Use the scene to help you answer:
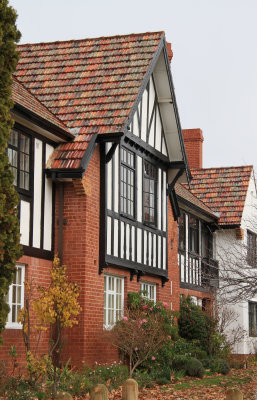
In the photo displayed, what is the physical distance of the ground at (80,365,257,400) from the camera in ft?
48.2

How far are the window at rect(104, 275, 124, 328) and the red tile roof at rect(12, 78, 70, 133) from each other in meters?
4.36

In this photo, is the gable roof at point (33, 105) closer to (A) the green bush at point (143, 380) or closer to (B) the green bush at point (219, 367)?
(A) the green bush at point (143, 380)

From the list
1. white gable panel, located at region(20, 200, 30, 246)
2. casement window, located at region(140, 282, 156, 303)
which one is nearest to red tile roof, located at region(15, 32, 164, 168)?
white gable panel, located at region(20, 200, 30, 246)

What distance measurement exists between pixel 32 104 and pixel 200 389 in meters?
7.84

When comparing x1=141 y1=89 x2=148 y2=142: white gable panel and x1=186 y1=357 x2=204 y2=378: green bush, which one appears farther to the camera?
x1=141 y1=89 x2=148 y2=142: white gable panel

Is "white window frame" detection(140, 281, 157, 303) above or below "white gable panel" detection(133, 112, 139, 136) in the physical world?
below

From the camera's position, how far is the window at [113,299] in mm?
18828

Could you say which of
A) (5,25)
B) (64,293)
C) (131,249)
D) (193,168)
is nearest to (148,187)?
(131,249)

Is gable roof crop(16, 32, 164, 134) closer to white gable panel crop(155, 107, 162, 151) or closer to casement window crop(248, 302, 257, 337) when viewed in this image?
white gable panel crop(155, 107, 162, 151)

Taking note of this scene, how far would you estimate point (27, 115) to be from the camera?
15.9 m

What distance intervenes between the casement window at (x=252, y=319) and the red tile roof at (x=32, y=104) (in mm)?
18265

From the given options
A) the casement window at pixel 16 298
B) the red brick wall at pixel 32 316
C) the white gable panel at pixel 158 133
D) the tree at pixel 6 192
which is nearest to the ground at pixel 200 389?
the red brick wall at pixel 32 316

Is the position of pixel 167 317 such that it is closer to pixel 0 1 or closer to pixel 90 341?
pixel 90 341

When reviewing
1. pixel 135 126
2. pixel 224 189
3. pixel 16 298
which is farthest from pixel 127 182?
pixel 224 189
